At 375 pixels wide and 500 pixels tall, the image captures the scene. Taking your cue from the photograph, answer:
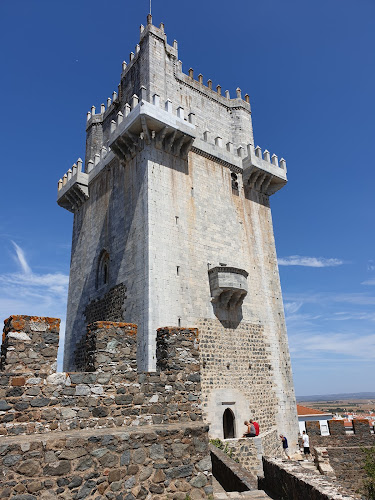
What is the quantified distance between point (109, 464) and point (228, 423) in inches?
439

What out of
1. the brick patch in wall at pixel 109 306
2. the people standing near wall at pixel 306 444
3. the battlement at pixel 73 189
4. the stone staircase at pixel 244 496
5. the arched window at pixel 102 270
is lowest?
the people standing near wall at pixel 306 444

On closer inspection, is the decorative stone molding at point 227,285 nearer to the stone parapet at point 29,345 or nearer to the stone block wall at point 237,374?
the stone block wall at point 237,374

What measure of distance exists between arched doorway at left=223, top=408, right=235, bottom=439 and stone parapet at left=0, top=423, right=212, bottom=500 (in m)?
9.99

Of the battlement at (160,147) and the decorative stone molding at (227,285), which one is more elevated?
the battlement at (160,147)

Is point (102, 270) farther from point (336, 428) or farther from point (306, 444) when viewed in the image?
point (336, 428)

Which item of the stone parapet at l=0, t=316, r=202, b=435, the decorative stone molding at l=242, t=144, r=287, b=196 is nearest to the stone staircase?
the stone parapet at l=0, t=316, r=202, b=435

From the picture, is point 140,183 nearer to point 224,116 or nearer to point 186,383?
point 224,116

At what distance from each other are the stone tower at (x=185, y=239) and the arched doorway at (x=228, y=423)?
38 millimetres

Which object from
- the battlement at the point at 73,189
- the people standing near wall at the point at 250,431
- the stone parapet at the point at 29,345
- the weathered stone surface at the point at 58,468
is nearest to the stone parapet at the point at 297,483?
the weathered stone surface at the point at 58,468

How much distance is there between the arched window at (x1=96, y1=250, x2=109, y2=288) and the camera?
16.9 m

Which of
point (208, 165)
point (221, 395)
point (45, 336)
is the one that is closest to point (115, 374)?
point (45, 336)

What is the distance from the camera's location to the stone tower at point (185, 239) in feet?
45.8

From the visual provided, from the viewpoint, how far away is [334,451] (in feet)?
43.2

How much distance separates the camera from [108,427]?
4.66 metres
